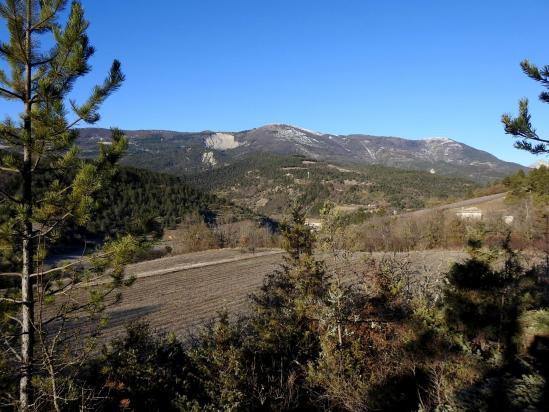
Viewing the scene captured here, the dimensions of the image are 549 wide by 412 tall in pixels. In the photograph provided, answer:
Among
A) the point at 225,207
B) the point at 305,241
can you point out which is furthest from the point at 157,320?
the point at 225,207

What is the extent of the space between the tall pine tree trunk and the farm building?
60.4 m

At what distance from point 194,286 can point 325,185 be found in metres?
127

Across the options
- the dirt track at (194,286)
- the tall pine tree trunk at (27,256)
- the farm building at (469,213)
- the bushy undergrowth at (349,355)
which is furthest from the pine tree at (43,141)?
the farm building at (469,213)

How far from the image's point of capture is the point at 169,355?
1211cm

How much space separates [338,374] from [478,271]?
5.18 meters

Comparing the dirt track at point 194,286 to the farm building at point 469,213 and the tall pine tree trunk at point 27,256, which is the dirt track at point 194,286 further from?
the farm building at point 469,213

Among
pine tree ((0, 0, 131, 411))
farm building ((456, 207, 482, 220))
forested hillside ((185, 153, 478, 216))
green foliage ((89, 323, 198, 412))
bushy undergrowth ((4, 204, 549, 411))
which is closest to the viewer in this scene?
pine tree ((0, 0, 131, 411))

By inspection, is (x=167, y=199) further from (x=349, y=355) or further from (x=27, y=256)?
(x=27, y=256)

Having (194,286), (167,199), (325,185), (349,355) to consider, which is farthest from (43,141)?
(325,185)

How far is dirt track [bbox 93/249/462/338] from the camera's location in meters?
27.1

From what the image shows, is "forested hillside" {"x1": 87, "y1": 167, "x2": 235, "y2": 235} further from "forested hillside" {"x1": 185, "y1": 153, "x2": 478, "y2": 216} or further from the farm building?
the farm building

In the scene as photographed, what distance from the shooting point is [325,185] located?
16475cm

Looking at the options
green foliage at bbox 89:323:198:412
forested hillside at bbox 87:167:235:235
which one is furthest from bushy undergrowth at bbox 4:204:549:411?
forested hillside at bbox 87:167:235:235

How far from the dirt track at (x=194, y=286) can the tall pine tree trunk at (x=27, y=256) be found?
8.39m
